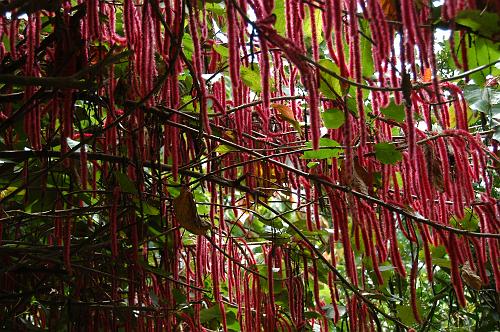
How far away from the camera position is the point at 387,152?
1.37m

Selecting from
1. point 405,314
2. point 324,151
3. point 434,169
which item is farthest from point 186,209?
point 405,314

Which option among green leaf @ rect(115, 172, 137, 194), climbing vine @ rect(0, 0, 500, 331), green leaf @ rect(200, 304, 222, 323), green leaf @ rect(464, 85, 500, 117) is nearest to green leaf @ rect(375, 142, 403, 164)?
climbing vine @ rect(0, 0, 500, 331)

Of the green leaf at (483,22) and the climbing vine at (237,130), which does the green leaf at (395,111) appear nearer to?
the climbing vine at (237,130)

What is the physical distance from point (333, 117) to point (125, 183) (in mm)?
493

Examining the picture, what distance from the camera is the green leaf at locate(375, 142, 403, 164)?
136 centimetres

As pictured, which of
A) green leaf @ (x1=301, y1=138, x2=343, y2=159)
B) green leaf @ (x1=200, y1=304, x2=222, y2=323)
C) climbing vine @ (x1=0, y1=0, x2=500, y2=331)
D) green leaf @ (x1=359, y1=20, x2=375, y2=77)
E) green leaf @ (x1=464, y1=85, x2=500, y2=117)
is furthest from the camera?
green leaf @ (x1=200, y1=304, x2=222, y2=323)

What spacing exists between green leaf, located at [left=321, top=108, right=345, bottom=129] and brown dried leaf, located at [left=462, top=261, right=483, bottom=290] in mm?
639

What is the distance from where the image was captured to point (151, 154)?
1396mm

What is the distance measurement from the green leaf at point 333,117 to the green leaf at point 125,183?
0.46 metres

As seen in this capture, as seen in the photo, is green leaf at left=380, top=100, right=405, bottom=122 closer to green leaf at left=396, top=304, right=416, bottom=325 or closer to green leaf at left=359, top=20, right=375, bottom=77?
green leaf at left=359, top=20, right=375, bottom=77

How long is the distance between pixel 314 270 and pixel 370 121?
46 centimetres

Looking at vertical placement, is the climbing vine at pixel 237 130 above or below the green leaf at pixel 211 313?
above

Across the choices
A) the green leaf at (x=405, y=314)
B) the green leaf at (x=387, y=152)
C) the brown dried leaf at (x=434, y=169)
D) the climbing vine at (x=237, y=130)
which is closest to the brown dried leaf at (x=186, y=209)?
the climbing vine at (x=237, y=130)

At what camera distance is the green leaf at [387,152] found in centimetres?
136
